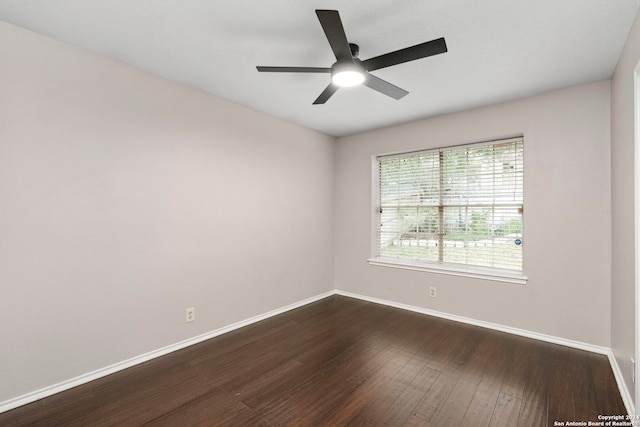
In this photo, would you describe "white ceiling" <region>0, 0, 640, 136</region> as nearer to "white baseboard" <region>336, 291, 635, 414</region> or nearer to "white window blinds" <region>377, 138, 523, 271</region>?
"white window blinds" <region>377, 138, 523, 271</region>

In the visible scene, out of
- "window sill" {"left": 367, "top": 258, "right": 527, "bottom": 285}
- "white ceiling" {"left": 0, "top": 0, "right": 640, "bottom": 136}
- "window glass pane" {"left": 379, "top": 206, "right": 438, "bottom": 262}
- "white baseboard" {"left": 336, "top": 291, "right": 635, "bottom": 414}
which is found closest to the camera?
"white ceiling" {"left": 0, "top": 0, "right": 640, "bottom": 136}

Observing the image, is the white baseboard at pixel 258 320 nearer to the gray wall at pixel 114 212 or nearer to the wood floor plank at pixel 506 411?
the gray wall at pixel 114 212

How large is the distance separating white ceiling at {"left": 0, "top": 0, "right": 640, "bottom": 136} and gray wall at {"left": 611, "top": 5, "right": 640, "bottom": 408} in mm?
211

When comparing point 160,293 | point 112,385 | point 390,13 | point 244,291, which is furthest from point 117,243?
point 390,13

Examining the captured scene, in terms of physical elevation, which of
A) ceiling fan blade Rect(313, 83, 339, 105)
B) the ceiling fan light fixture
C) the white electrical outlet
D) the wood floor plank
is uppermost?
ceiling fan blade Rect(313, 83, 339, 105)

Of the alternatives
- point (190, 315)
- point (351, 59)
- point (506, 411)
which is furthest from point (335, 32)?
point (190, 315)

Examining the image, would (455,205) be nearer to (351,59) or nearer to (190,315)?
(351,59)

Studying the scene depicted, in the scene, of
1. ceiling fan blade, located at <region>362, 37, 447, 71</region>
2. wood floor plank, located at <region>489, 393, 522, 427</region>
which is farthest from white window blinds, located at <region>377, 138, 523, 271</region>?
ceiling fan blade, located at <region>362, 37, 447, 71</region>

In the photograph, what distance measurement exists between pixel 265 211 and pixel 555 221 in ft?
10.1

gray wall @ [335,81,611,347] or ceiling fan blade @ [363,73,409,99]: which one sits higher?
ceiling fan blade @ [363,73,409,99]

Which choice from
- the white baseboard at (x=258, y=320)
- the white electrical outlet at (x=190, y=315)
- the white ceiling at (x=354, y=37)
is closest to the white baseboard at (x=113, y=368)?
the white baseboard at (x=258, y=320)

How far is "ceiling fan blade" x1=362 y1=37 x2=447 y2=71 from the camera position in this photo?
162cm

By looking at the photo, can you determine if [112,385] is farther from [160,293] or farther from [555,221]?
[555,221]

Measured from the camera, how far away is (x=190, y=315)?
2.81 m
